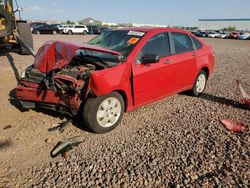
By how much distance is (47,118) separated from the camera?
5562 mm

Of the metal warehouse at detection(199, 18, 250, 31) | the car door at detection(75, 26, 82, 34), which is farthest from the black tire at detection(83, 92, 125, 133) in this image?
the metal warehouse at detection(199, 18, 250, 31)

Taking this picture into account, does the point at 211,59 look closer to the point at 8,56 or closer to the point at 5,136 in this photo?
the point at 5,136

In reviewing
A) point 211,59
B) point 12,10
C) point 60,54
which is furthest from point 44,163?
point 12,10

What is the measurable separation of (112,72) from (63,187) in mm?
2082

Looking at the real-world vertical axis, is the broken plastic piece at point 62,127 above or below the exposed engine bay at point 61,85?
below

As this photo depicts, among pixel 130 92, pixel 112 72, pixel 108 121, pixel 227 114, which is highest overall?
pixel 112 72

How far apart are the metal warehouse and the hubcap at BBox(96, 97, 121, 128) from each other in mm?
112578

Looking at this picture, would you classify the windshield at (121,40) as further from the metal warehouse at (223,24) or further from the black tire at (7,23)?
the metal warehouse at (223,24)

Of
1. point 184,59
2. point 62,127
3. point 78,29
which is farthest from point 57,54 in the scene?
point 78,29

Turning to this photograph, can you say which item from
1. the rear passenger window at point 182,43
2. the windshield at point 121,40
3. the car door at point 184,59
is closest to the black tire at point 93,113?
the windshield at point 121,40

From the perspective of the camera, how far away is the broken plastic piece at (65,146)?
4277 millimetres

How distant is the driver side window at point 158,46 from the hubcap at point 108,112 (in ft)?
3.20

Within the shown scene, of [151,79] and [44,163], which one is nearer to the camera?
[44,163]

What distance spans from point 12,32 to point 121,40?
6856 millimetres
